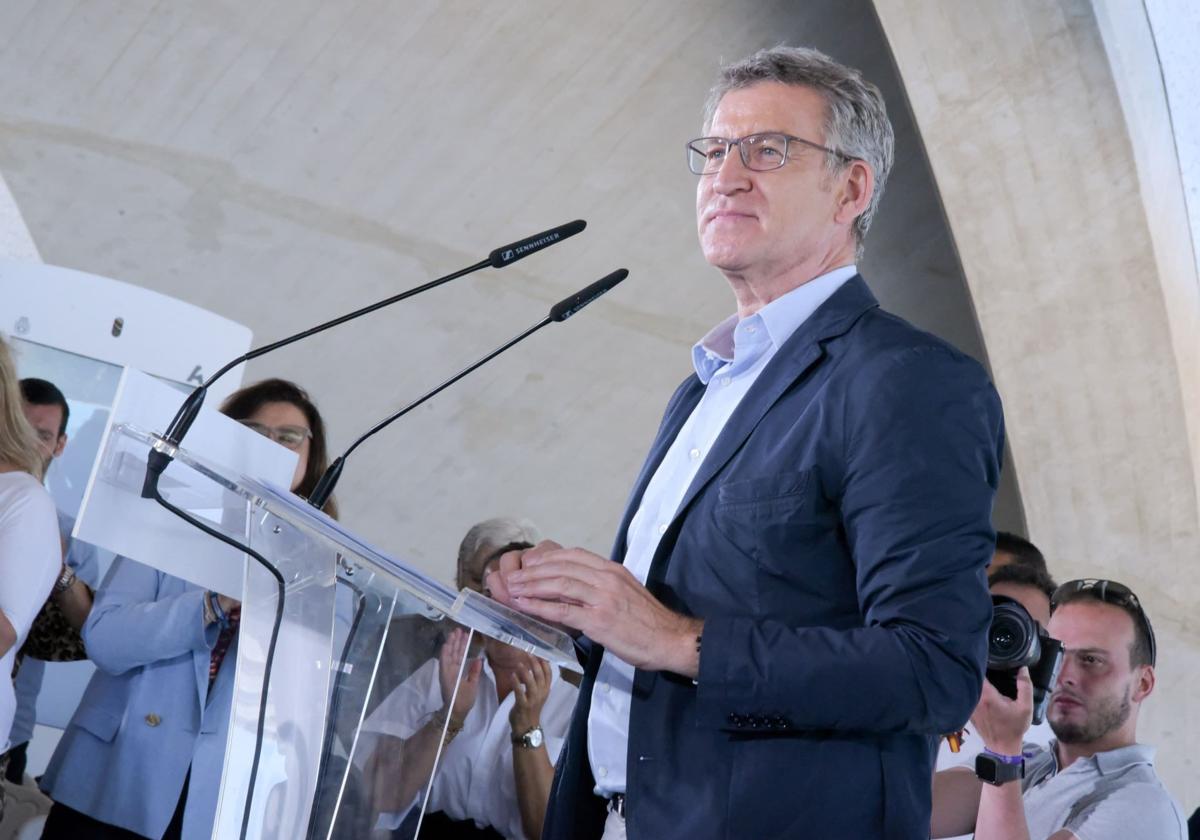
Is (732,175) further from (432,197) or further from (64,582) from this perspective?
(432,197)

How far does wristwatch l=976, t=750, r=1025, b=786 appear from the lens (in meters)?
2.42

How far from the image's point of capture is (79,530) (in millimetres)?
1480

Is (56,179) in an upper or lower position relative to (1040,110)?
lower

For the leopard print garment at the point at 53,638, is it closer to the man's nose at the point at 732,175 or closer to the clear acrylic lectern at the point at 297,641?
the clear acrylic lectern at the point at 297,641

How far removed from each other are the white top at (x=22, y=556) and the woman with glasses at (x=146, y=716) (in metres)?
0.26

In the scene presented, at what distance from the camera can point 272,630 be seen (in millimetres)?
1502

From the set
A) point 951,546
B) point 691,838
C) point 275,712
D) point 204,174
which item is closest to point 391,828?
point 275,712

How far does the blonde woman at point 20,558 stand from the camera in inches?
92.5

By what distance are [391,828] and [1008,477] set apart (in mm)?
6651

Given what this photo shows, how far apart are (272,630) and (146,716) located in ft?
4.64

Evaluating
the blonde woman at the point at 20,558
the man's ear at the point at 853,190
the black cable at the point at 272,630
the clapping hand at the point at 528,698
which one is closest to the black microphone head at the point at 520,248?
the man's ear at the point at 853,190

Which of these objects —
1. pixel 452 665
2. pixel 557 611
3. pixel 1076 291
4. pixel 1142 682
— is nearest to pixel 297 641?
pixel 452 665

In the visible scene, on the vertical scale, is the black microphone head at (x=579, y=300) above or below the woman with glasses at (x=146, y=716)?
above

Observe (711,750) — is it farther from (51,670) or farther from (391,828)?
(51,670)
